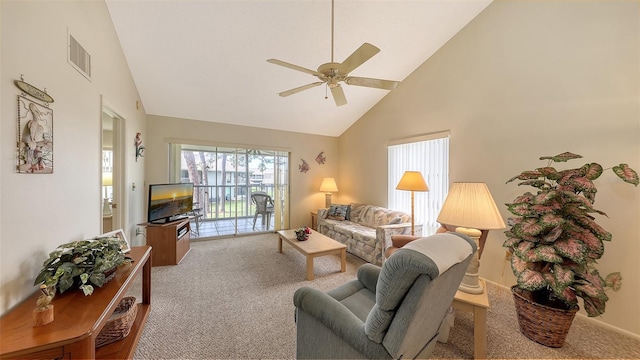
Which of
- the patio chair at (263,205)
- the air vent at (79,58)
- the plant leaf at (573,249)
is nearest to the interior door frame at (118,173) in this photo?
the air vent at (79,58)

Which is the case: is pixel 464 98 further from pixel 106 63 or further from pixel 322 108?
pixel 106 63

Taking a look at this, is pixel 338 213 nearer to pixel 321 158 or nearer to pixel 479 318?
pixel 321 158

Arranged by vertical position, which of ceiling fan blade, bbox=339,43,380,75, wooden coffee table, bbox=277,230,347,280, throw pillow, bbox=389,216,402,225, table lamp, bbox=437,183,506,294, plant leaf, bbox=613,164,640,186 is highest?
ceiling fan blade, bbox=339,43,380,75

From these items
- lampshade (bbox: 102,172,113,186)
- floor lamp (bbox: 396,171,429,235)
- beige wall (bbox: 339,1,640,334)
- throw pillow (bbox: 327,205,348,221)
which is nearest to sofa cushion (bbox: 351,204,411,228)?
throw pillow (bbox: 327,205,348,221)

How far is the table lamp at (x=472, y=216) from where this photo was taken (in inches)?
66.2

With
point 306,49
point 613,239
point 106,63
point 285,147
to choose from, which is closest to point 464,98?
point 613,239

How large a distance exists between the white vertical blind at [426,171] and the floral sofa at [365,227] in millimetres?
238

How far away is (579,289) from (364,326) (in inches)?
71.3

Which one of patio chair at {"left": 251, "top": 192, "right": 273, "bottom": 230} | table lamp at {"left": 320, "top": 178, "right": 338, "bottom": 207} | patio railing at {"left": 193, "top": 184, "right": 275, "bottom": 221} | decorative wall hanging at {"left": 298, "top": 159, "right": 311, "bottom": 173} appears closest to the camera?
patio railing at {"left": 193, "top": 184, "right": 275, "bottom": 221}

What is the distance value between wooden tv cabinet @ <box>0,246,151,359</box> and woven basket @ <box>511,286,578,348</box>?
2.89 meters

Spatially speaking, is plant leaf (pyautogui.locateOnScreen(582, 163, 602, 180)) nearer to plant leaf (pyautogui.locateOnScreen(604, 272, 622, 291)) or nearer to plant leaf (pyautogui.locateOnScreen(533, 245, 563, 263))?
plant leaf (pyautogui.locateOnScreen(533, 245, 563, 263))

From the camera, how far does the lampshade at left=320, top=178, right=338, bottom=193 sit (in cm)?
525

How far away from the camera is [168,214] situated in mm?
3512

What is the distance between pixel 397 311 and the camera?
1.03m
